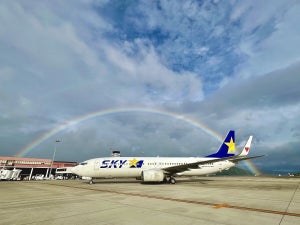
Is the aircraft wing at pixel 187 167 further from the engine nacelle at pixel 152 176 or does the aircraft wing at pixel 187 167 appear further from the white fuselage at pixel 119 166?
the engine nacelle at pixel 152 176

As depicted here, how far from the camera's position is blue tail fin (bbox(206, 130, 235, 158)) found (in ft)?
113

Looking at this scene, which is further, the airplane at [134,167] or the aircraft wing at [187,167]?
the airplane at [134,167]

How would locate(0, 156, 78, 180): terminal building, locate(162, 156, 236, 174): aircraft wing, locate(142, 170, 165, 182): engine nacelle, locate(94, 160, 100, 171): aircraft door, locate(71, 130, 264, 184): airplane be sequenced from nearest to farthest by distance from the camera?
locate(142, 170, 165, 182): engine nacelle
locate(162, 156, 236, 174): aircraft wing
locate(71, 130, 264, 184): airplane
locate(94, 160, 100, 171): aircraft door
locate(0, 156, 78, 180): terminal building

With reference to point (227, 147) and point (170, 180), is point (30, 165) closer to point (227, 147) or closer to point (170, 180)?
point (170, 180)

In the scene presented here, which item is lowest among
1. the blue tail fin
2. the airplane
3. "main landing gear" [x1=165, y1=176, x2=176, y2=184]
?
"main landing gear" [x1=165, y1=176, x2=176, y2=184]

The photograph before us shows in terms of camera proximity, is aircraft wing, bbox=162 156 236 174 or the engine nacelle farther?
aircraft wing, bbox=162 156 236 174

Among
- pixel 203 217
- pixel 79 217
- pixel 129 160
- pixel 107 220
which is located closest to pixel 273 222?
pixel 203 217

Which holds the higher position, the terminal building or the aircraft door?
the terminal building

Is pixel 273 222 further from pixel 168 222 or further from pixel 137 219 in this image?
pixel 137 219

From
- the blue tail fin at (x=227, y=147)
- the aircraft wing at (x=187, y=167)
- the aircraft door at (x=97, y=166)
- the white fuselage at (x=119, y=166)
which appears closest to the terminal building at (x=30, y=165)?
the white fuselage at (x=119, y=166)

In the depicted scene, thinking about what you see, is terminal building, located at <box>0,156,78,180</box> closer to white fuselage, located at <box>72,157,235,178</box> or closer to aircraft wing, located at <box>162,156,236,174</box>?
white fuselage, located at <box>72,157,235,178</box>

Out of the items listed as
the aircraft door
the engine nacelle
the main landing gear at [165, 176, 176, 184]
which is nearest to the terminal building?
the aircraft door

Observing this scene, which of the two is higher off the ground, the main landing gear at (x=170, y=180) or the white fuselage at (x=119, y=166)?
the white fuselage at (x=119, y=166)

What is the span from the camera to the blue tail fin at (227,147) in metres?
34.4
